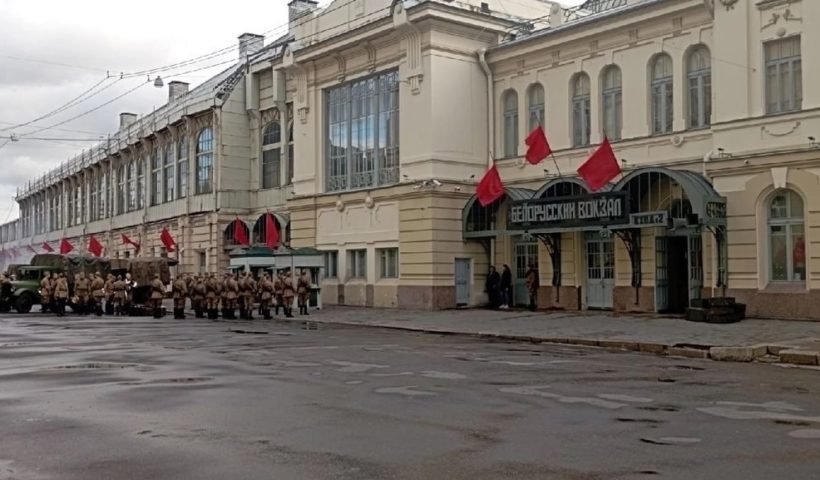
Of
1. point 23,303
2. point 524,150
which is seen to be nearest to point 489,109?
point 524,150

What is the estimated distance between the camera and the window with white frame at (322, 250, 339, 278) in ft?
127

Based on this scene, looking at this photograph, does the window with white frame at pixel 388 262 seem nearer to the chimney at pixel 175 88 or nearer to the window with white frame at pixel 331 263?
the window with white frame at pixel 331 263

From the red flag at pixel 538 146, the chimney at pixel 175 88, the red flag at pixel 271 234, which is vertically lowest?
the red flag at pixel 271 234

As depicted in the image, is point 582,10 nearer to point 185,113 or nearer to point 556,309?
point 556,309

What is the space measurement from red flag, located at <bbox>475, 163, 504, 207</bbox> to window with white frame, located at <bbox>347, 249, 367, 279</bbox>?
303 inches

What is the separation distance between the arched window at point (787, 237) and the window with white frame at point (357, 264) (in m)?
17.3

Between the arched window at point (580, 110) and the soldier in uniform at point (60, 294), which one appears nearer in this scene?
the arched window at point (580, 110)

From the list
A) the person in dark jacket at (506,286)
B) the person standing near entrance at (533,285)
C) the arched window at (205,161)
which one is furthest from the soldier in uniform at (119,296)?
the person standing near entrance at (533,285)

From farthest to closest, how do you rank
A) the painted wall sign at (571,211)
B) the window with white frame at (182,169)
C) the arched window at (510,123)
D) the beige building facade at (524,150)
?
the window with white frame at (182,169)
the arched window at (510,123)
the painted wall sign at (571,211)
the beige building facade at (524,150)

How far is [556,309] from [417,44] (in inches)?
451

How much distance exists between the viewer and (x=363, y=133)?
3762 centimetres

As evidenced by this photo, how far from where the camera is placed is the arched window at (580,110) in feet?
103

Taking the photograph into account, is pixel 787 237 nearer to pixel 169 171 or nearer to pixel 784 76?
pixel 784 76

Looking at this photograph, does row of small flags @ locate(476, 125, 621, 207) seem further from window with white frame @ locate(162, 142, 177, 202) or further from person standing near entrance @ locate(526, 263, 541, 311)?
window with white frame @ locate(162, 142, 177, 202)
